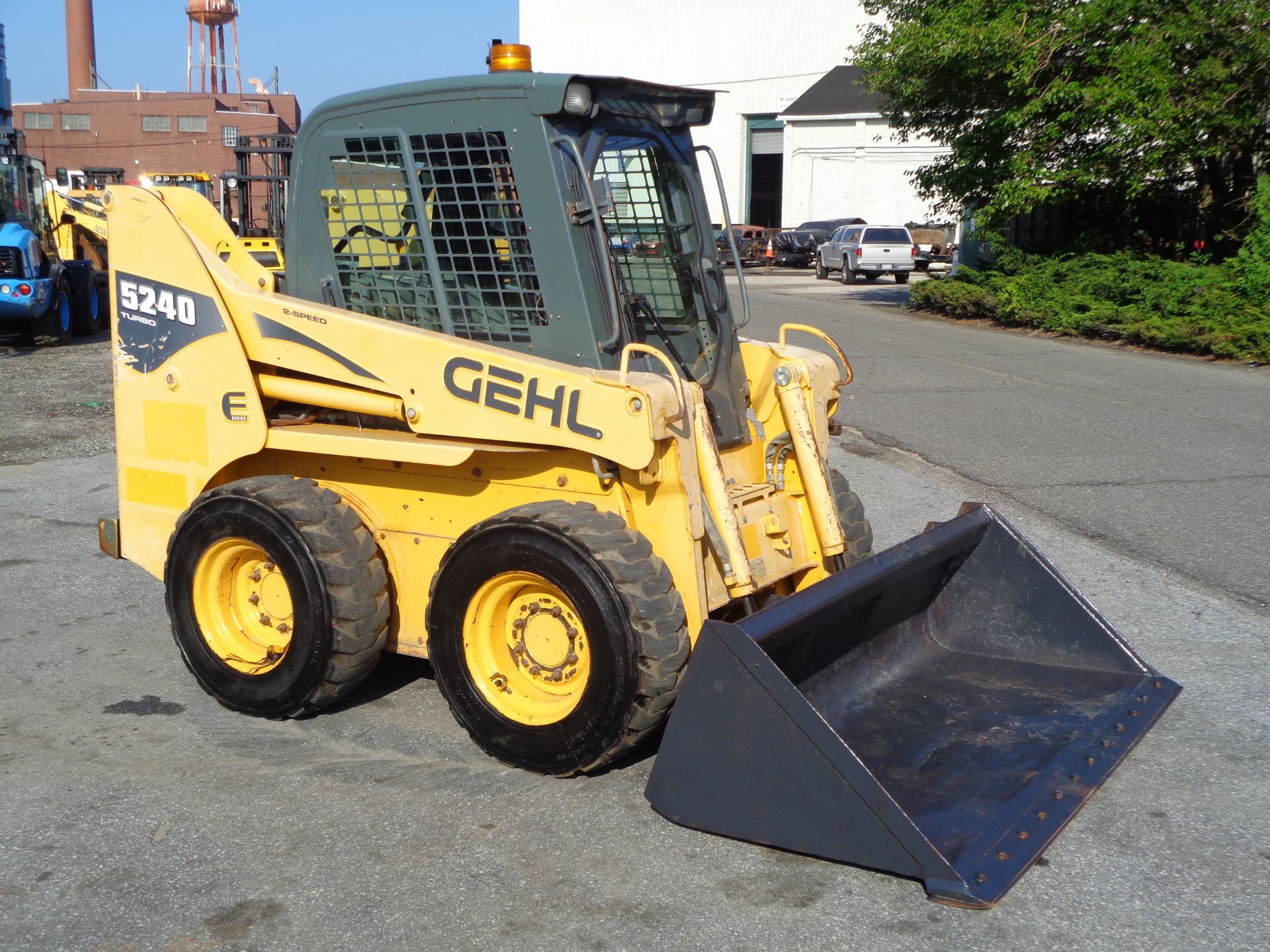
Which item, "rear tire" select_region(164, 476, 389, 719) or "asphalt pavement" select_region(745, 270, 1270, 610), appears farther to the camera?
"asphalt pavement" select_region(745, 270, 1270, 610)

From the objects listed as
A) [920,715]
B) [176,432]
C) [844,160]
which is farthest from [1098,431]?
[844,160]

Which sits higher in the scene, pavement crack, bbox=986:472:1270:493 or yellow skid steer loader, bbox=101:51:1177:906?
yellow skid steer loader, bbox=101:51:1177:906

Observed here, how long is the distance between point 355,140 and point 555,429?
4.94 feet

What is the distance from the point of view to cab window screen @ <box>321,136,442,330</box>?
478 centimetres

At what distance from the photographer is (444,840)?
401 cm

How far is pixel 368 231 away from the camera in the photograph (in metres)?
4.89

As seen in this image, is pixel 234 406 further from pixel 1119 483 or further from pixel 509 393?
pixel 1119 483

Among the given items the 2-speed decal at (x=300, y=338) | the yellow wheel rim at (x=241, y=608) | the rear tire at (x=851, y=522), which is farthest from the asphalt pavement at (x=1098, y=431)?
the yellow wheel rim at (x=241, y=608)

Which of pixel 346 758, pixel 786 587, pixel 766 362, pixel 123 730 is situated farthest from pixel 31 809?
pixel 766 362

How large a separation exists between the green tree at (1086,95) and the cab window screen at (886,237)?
12.1 meters

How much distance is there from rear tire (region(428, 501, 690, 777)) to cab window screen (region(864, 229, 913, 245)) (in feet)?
101

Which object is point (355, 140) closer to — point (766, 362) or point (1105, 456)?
point (766, 362)

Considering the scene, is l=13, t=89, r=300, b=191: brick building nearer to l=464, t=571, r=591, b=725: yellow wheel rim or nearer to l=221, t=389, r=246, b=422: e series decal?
l=221, t=389, r=246, b=422: e series decal

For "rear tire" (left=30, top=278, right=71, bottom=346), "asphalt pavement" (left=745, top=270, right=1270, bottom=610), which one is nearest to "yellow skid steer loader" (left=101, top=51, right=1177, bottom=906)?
"asphalt pavement" (left=745, top=270, right=1270, bottom=610)
